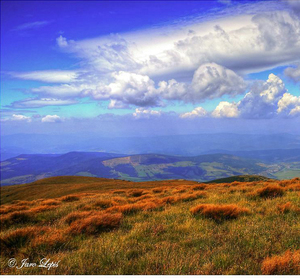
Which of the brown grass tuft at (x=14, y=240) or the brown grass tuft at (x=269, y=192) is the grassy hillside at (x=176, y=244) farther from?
the brown grass tuft at (x=269, y=192)

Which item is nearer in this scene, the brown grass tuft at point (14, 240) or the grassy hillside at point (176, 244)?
the grassy hillside at point (176, 244)

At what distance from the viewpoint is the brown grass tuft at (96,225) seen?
23.1 feet

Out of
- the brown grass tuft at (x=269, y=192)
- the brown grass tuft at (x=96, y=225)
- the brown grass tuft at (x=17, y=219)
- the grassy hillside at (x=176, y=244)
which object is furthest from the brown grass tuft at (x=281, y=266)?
the brown grass tuft at (x=17, y=219)

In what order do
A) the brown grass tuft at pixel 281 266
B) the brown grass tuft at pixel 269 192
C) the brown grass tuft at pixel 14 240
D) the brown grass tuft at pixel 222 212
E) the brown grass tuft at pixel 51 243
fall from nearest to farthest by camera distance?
the brown grass tuft at pixel 281 266 < the brown grass tuft at pixel 51 243 < the brown grass tuft at pixel 14 240 < the brown grass tuft at pixel 222 212 < the brown grass tuft at pixel 269 192

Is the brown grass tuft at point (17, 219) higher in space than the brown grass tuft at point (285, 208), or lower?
lower

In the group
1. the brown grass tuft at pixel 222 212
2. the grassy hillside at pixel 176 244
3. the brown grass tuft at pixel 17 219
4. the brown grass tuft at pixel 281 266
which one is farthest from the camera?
the brown grass tuft at pixel 17 219

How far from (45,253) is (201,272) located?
444 centimetres

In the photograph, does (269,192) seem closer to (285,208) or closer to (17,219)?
(285,208)

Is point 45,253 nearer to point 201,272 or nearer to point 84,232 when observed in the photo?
point 84,232

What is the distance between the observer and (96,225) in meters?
7.36

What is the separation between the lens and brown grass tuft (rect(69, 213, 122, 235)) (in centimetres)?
704

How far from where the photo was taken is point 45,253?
17.7ft

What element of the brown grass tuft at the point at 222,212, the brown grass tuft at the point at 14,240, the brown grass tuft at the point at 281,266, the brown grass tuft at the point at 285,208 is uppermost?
the brown grass tuft at the point at 281,266

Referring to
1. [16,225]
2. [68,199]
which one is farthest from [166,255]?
[68,199]
